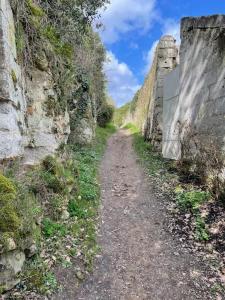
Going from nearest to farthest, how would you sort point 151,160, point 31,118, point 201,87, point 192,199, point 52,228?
point 52,228 → point 31,118 → point 192,199 → point 201,87 → point 151,160

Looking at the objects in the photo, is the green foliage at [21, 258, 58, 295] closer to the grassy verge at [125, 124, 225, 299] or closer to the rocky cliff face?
the rocky cliff face

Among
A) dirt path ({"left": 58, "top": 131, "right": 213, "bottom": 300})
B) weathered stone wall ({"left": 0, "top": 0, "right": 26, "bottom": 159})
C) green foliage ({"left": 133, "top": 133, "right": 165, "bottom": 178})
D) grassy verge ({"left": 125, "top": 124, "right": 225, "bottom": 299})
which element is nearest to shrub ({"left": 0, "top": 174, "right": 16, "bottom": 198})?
weathered stone wall ({"left": 0, "top": 0, "right": 26, "bottom": 159})

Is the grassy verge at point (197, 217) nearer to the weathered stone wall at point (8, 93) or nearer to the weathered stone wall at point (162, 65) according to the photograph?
the weathered stone wall at point (8, 93)

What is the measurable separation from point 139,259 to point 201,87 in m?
4.47

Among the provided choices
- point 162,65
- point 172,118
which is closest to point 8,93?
point 172,118

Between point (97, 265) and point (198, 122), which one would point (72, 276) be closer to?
point (97, 265)

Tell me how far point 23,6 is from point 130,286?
4439 millimetres

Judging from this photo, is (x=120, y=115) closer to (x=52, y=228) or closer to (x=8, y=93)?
(x=52, y=228)

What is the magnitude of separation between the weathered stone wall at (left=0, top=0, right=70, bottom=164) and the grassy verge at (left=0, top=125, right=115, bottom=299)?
35 centimetres

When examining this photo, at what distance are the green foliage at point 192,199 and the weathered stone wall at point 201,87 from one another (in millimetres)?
997

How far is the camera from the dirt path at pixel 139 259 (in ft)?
12.2

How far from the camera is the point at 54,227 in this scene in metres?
4.50

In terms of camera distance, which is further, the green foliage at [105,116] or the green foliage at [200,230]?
the green foliage at [105,116]

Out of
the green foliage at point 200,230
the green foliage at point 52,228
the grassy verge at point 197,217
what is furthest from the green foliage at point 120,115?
the green foliage at point 52,228
